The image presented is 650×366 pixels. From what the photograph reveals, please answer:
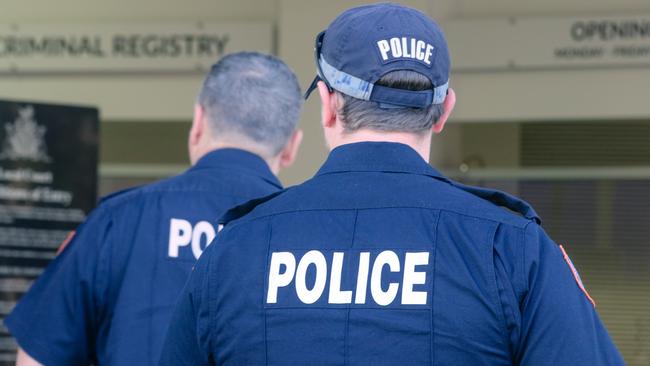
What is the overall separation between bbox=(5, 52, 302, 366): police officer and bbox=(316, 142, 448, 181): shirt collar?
103 cm

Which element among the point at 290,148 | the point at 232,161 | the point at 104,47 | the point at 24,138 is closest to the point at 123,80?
the point at 104,47

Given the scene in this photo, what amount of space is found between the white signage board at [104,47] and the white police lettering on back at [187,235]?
A: 3.46 metres

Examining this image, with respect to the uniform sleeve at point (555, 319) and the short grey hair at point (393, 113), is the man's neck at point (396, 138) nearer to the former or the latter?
the short grey hair at point (393, 113)

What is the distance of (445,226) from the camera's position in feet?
5.60

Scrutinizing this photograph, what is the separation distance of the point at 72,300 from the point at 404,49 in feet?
4.31

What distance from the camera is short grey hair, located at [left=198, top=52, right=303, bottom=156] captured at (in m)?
2.90

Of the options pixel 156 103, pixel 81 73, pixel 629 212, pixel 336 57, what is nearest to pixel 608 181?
pixel 629 212

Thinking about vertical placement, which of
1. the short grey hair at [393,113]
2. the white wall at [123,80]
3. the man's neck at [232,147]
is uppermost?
the white wall at [123,80]

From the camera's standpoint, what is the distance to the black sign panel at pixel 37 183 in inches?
192

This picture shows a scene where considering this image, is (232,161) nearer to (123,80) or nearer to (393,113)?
(393,113)

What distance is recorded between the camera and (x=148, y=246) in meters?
2.74

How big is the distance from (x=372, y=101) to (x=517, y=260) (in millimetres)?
336

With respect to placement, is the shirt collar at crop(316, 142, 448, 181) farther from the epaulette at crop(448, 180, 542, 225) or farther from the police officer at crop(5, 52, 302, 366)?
the police officer at crop(5, 52, 302, 366)

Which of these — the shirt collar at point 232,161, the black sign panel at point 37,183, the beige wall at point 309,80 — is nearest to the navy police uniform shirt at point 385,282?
the shirt collar at point 232,161
